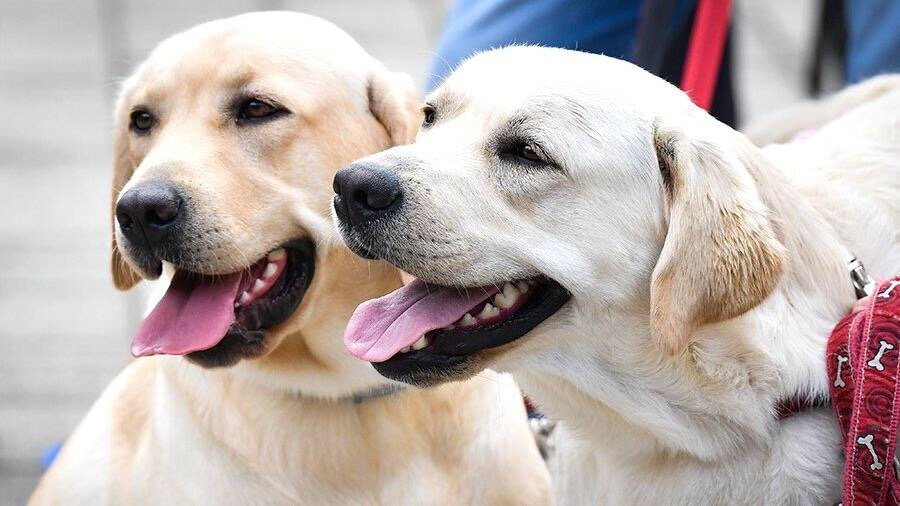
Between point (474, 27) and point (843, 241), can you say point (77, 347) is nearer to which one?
point (474, 27)

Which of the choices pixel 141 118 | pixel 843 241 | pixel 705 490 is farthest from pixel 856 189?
pixel 141 118

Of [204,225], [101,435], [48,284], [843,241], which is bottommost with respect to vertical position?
[48,284]

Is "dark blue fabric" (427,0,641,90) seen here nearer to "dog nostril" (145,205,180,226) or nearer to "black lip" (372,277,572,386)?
"dog nostril" (145,205,180,226)

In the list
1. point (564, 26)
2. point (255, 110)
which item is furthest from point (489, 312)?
point (564, 26)

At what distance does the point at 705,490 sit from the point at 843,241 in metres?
0.85

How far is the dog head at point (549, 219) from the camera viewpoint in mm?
2740

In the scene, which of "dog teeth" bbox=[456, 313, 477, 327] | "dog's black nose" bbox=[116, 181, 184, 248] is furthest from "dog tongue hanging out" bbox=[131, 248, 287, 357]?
"dog teeth" bbox=[456, 313, 477, 327]

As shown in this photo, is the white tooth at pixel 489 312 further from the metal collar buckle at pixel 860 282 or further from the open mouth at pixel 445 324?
the metal collar buckle at pixel 860 282

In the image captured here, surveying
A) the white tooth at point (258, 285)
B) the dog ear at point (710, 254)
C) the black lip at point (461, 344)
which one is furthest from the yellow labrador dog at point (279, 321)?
the dog ear at point (710, 254)

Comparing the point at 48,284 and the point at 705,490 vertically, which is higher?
the point at 705,490

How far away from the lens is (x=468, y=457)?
3.39m

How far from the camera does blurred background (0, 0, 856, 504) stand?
5910 mm

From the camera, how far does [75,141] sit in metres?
8.84

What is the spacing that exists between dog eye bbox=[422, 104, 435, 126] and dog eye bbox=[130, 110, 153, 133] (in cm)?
80
